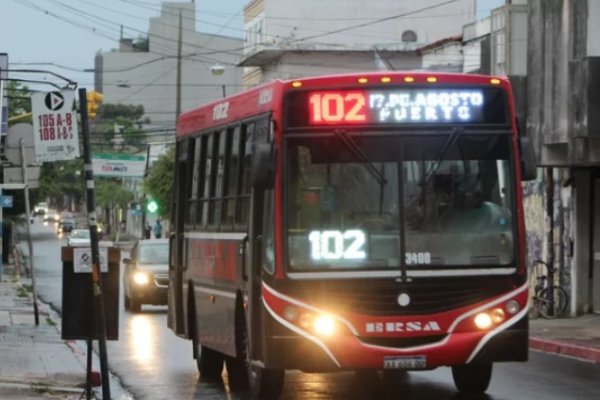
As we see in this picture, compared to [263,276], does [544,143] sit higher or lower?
higher

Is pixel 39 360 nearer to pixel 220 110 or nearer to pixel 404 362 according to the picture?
pixel 220 110

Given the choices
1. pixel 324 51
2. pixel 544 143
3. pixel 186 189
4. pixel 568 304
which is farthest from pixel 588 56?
pixel 324 51

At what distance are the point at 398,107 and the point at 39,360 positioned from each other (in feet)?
29.5

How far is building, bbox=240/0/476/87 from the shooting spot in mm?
74125

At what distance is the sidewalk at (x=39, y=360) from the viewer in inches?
644

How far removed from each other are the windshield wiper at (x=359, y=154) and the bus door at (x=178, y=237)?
4.67 meters

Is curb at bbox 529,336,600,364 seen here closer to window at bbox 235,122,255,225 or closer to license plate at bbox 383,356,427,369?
window at bbox 235,122,255,225

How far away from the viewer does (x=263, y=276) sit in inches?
537

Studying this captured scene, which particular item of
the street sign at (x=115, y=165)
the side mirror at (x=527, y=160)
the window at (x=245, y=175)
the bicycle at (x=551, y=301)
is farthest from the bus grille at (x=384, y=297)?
the street sign at (x=115, y=165)

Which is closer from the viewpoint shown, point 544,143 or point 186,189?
point 186,189

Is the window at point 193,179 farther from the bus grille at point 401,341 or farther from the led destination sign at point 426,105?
the bus grille at point 401,341

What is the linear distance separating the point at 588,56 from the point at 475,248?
12.6 metres

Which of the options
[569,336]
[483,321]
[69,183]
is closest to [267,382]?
[483,321]

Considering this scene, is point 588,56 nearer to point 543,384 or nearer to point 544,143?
point 544,143
